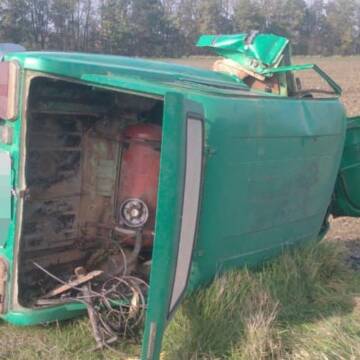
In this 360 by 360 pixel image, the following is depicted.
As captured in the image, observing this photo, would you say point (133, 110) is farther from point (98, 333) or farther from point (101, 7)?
point (101, 7)

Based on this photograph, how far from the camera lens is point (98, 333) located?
3424mm

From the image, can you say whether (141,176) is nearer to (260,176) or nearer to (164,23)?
(260,176)

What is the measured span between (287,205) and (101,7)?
48.3m

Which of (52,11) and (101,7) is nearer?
(52,11)

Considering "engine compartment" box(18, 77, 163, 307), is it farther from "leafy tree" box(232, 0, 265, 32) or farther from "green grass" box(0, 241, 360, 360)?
"leafy tree" box(232, 0, 265, 32)

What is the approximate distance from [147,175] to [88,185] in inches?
19.3

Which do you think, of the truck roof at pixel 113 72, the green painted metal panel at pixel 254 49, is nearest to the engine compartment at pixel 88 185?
the truck roof at pixel 113 72

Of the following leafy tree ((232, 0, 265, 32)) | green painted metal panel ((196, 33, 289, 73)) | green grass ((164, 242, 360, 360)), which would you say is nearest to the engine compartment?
green grass ((164, 242, 360, 360))

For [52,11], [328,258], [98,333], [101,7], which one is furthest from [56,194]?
[101,7]

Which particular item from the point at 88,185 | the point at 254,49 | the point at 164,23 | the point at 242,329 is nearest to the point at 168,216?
the point at 242,329

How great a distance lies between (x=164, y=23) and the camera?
163 feet

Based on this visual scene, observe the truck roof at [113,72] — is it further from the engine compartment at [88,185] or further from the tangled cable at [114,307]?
the tangled cable at [114,307]

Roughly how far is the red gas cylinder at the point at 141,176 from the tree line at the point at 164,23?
32.7 meters

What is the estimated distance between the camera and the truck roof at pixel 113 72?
3.19 meters
